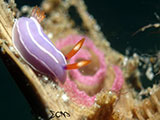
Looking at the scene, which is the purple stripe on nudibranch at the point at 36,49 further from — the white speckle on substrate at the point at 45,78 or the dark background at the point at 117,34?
the dark background at the point at 117,34

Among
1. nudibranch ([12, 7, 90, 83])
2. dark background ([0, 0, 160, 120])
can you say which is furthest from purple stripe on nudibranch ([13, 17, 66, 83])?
dark background ([0, 0, 160, 120])

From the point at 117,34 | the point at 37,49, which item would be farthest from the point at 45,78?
the point at 117,34

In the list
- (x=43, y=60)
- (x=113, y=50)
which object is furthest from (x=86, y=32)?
(x=43, y=60)

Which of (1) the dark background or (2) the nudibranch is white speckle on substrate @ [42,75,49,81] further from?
(1) the dark background

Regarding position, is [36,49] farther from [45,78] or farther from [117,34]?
[117,34]

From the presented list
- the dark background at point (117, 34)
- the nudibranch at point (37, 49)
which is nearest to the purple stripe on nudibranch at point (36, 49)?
the nudibranch at point (37, 49)

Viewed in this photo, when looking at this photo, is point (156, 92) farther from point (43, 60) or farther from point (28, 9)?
point (28, 9)
